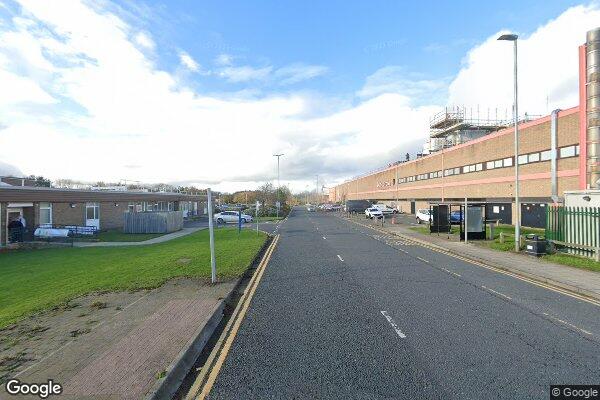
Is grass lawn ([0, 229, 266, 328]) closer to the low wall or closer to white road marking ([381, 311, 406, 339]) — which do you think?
white road marking ([381, 311, 406, 339])

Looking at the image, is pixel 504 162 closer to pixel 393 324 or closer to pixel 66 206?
pixel 393 324

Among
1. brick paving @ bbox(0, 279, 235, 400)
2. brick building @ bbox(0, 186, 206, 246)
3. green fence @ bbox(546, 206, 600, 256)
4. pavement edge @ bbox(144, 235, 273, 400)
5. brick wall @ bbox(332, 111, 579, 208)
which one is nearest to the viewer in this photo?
pavement edge @ bbox(144, 235, 273, 400)

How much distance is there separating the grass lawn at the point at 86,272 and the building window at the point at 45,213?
893 centimetres

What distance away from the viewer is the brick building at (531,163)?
21.1 meters

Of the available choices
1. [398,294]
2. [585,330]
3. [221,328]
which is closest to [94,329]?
[221,328]

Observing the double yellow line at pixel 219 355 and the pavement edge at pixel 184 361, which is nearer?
the pavement edge at pixel 184 361

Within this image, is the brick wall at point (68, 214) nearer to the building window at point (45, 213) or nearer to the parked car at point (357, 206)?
the building window at point (45, 213)

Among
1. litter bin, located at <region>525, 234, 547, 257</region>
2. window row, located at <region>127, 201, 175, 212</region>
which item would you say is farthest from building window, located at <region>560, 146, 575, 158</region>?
window row, located at <region>127, 201, 175, 212</region>

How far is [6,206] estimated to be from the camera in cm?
2386

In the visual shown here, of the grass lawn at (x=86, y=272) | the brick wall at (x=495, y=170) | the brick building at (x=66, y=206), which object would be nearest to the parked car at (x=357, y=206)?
the brick wall at (x=495, y=170)

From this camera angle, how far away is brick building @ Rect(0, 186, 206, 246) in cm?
2336

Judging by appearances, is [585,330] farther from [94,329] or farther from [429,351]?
[94,329]

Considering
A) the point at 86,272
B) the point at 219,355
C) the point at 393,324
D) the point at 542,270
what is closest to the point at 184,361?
the point at 219,355

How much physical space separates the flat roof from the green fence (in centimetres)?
2848
